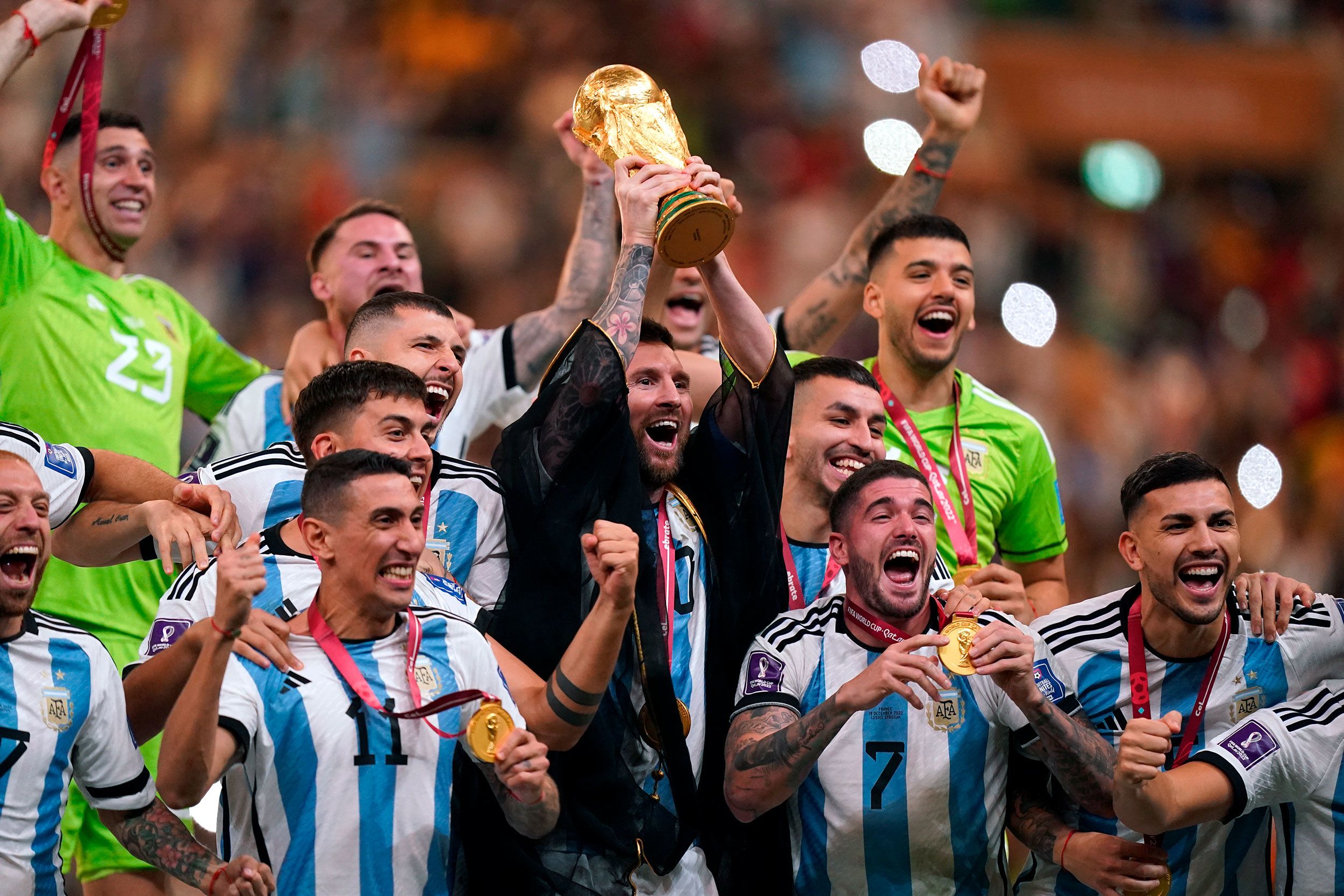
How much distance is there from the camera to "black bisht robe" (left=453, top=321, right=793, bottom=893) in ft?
14.0

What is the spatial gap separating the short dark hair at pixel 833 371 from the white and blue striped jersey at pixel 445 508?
102 cm

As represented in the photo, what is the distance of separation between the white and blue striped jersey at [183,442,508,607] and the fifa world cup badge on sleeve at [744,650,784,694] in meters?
0.70

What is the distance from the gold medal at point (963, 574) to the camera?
504 cm

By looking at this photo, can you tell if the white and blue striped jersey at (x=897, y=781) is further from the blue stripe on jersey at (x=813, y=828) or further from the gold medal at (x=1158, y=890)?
the gold medal at (x=1158, y=890)

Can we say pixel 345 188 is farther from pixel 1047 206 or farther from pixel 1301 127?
pixel 1301 127

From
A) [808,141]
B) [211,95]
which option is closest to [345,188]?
[211,95]

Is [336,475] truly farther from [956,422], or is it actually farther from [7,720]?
[956,422]

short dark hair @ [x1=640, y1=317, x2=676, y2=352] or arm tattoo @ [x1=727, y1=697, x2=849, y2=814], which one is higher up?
short dark hair @ [x1=640, y1=317, x2=676, y2=352]

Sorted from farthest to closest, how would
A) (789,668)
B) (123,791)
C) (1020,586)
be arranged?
(1020,586) → (789,668) → (123,791)

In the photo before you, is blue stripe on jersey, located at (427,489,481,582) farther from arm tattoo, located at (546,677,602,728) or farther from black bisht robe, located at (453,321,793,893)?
arm tattoo, located at (546,677,602,728)

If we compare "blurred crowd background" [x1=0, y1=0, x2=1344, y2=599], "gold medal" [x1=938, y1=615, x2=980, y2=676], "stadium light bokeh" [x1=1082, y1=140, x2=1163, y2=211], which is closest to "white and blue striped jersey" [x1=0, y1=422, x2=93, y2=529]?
"gold medal" [x1=938, y1=615, x2=980, y2=676]

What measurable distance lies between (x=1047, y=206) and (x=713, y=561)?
957 cm

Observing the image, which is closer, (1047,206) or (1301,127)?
(1047,206)

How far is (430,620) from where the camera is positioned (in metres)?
4.08
